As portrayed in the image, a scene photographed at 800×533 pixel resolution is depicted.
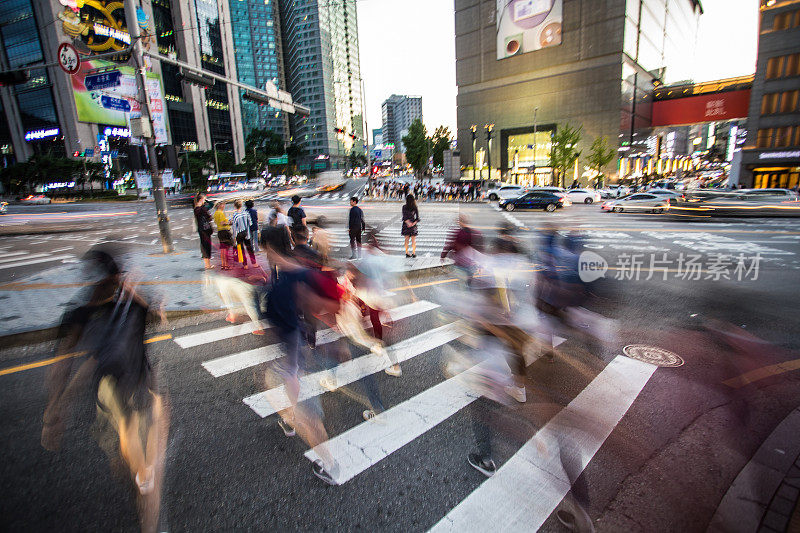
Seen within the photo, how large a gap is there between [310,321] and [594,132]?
67.7 metres

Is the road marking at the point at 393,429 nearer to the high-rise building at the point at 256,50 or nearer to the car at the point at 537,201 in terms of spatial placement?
the car at the point at 537,201

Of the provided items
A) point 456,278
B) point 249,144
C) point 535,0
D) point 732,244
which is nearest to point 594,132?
point 535,0

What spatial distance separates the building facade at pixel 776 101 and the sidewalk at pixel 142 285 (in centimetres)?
5574

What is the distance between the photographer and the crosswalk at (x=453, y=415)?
2.82 metres

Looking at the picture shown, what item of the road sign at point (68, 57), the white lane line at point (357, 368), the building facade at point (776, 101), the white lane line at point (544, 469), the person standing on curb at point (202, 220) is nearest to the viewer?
the white lane line at point (544, 469)

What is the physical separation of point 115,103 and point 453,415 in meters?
13.3

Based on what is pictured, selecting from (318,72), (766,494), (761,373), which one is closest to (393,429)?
(766,494)

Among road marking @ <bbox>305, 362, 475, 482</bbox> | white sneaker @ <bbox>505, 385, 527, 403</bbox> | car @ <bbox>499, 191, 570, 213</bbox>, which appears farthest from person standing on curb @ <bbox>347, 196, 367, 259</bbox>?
car @ <bbox>499, 191, 570, 213</bbox>

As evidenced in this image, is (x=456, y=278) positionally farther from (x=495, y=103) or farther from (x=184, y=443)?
(x=495, y=103)

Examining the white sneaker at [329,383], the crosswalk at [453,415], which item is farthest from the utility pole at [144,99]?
the white sneaker at [329,383]

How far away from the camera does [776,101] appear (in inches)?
1715

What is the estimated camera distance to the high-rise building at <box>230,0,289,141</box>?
453 feet

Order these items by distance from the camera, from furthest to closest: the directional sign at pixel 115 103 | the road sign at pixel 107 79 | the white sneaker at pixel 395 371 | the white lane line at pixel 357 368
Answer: the road sign at pixel 107 79 < the directional sign at pixel 115 103 < the white sneaker at pixel 395 371 < the white lane line at pixel 357 368

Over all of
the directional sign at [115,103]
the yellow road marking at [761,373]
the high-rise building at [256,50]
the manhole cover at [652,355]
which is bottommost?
the yellow road marking at [761,373]
